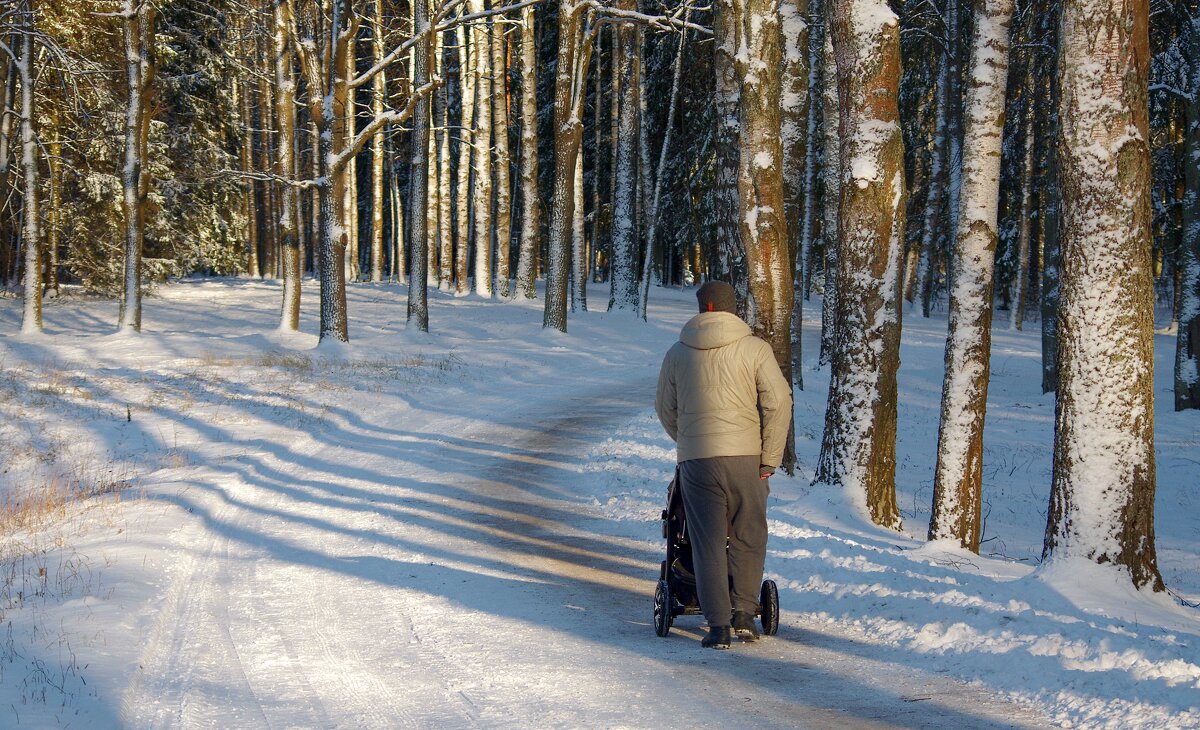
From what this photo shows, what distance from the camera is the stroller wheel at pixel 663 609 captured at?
6230 millimetres

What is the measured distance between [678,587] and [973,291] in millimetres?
4122

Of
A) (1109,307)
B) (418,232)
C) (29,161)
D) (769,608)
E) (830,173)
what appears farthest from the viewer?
(418,232)

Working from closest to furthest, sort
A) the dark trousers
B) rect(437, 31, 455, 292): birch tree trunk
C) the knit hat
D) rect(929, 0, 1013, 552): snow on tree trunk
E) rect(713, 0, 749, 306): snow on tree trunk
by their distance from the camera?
the dark trousers
the knit hat
rect(929, 0, 1013, 552): snow on tree trunk
rect(713, 0, 749, 306): snow on tree trunk
rect(437, 31, 455, 292): birch tree trunk

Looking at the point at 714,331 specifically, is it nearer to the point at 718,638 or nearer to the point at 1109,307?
the point at 718,638

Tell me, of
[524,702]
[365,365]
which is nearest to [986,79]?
[524,702]

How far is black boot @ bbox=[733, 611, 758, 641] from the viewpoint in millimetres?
6086

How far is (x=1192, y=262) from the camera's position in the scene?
61.6 ft

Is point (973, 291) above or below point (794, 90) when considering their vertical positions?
below

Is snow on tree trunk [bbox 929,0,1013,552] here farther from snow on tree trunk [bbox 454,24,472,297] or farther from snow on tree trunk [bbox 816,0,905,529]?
snow on tree trunk [bbox 454,24,472,297]

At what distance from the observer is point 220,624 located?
21.2 ft

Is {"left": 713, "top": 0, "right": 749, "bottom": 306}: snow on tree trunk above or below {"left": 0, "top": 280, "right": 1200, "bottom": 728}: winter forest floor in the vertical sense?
above

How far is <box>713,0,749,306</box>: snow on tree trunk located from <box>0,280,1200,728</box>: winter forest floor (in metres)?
2.41

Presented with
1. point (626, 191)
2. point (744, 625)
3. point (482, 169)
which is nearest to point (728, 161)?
point (744, 625)

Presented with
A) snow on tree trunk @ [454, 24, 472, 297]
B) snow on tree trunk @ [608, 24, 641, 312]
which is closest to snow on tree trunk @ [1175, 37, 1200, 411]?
snow on tree trunk @ [608, 24, 641, 312]
